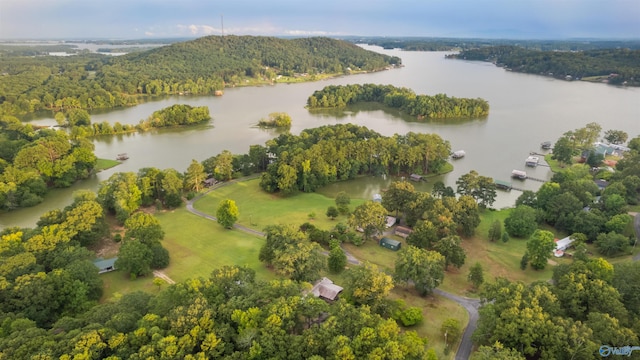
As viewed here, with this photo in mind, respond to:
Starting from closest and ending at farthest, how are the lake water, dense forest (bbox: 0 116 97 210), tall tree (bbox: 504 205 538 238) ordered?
tall tree (bbox: 504 205 538 238)
dense forest (bbox: 0 116 97 210)
the lake water

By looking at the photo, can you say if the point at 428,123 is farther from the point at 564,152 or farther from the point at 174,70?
the point at 174,70

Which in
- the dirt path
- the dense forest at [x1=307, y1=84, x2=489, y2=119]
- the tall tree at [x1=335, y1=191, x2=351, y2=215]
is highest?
the dense forest at [x1=307, y1=84, x2=489, y2=119]

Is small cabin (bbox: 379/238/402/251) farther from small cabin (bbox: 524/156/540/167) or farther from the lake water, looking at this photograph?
small cabin (bbox: 524/156/540/167)

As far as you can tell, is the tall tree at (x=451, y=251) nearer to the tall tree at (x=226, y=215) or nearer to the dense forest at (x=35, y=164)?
the tall tree at (x=226, y=215)

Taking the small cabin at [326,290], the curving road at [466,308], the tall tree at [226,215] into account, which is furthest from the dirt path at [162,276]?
the small cabin at [326,290]

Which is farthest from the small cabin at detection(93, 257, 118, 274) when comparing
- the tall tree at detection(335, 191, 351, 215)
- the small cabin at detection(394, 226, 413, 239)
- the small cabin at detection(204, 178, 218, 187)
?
the small cabin at detection(394, 226, 413, 239)

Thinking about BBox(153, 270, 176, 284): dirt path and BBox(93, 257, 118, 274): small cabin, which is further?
BBox(93, 257, 118, 274): small cabin

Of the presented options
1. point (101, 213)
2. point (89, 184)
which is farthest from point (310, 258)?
point (89, 184)
